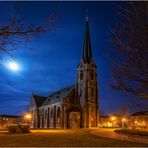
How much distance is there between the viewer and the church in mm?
65938

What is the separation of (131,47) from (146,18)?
182 cm

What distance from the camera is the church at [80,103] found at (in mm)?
65938

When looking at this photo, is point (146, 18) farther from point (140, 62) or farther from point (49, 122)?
point (49, 122)

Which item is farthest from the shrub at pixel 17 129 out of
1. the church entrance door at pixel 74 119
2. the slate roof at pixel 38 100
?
the slate roof at pixel 38 100

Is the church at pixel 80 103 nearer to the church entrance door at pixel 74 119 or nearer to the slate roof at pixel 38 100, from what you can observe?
the church entrance door at pixel 74 119

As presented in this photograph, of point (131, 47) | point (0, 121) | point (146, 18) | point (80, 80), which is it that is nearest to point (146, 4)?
point (146, 18)

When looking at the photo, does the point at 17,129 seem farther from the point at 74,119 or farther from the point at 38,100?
the point at 38,100

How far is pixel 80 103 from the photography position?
2751 inches

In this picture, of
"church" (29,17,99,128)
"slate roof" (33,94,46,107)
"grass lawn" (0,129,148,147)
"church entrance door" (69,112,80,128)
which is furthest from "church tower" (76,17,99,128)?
"grass lawn" (0,129,148,147)

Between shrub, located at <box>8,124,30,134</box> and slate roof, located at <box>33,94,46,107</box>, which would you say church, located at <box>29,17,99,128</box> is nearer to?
slate roof, located at <box>33,94,46,107</box>

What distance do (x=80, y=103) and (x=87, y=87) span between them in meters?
5.50

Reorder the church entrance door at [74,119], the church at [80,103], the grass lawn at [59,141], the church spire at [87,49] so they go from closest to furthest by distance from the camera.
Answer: the grass lawn at [59,141]
the church entrance door at [74,119]
the church at [80,103]
the church spire at [87,49]

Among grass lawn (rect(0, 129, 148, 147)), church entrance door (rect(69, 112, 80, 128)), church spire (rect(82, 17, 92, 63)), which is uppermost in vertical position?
church spire (rect(82, 17, 92, 63))

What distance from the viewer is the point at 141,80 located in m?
13.5
